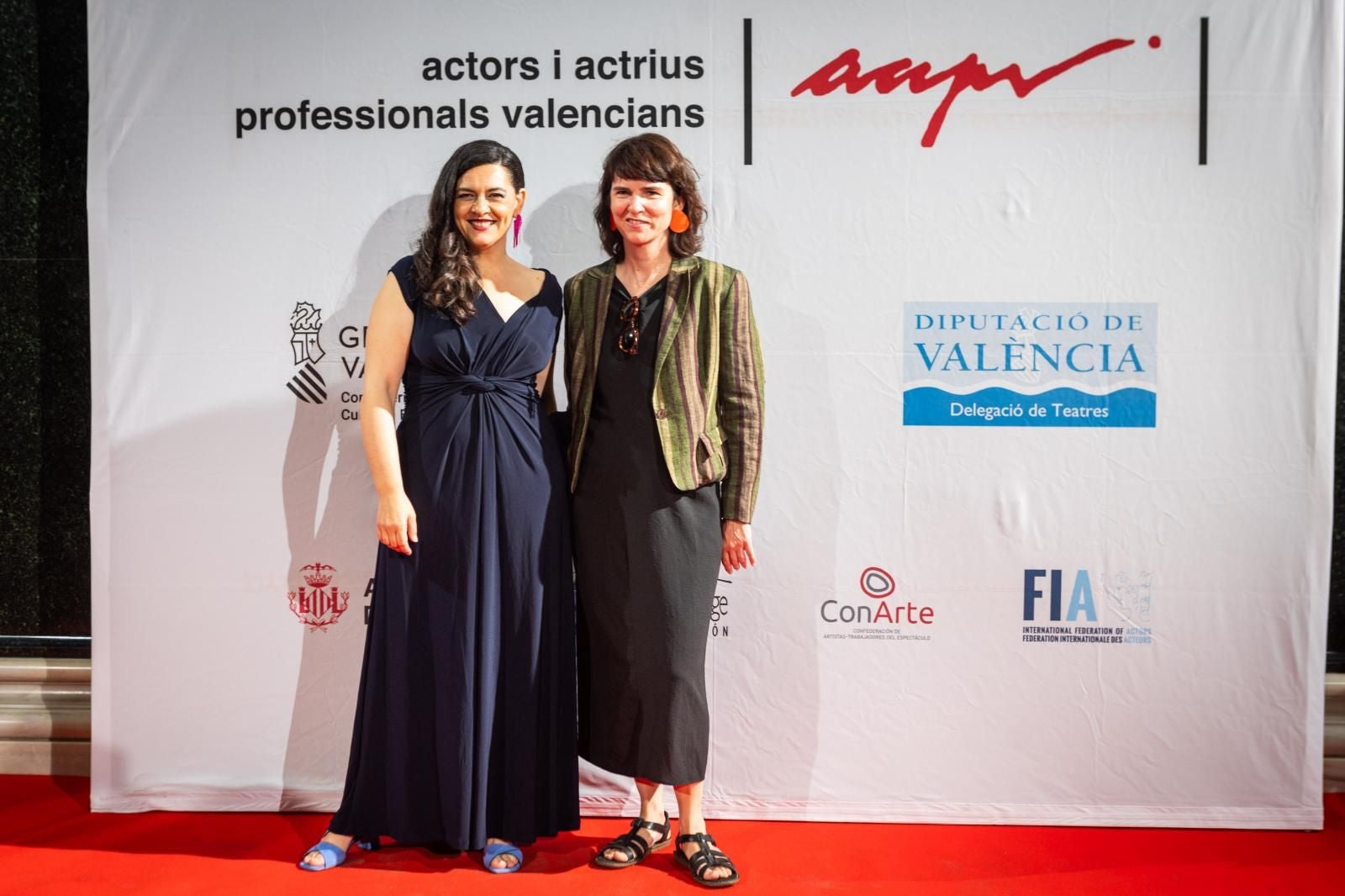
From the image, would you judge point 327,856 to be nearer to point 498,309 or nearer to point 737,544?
point 737,544

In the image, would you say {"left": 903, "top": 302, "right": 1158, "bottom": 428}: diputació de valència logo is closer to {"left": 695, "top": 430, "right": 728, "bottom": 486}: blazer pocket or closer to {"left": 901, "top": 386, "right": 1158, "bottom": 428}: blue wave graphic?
{"left": 901, "top": 386, "right": 1158, "bottom": 428}: blue wave graphic

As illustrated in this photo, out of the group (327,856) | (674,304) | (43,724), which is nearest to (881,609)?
(674,304)

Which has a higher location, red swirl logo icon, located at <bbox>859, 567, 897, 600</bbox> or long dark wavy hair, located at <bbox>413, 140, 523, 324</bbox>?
long dark wavy hair, located at <bbox>413, 140, 523, 324</bbox>

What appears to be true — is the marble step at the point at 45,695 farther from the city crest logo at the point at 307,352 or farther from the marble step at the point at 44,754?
the city crest logo at the point at 307,352

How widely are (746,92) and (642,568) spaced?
137 cm

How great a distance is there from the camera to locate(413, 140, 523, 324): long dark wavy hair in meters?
2.54

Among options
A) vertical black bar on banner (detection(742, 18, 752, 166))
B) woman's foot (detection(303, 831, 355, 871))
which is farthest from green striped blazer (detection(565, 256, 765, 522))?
woman's foot (detection(303, 831, 355, 871))

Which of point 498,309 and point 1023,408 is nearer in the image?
point 498,309

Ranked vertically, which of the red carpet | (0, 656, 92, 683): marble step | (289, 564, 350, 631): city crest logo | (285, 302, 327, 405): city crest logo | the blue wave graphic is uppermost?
(285, 302, 327, 405): city crest logo

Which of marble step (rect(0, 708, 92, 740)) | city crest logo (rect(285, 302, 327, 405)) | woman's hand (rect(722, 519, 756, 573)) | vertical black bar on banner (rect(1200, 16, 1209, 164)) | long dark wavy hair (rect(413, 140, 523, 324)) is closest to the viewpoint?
long dark wavy hair (rect(413, 140, 523, 324))

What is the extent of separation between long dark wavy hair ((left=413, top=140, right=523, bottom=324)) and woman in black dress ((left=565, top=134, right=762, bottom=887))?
27cm

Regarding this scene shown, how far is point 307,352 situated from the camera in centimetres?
308

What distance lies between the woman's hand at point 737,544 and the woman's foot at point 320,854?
117 cm
